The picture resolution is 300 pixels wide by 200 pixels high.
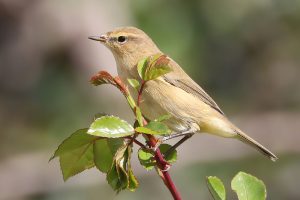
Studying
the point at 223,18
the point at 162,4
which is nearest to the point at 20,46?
the point at 162,4

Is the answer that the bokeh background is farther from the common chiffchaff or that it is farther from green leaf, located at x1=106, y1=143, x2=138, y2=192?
green leaf, located at x1=106, y1=143, x2=138, y2=192

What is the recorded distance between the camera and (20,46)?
335 inches

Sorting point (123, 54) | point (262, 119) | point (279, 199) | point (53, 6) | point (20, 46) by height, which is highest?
point (123, 54)

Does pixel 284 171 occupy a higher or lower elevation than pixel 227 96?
lower

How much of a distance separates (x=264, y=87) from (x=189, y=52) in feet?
5.45

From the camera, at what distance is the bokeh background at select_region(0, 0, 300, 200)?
7570 mm

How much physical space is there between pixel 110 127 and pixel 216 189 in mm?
427

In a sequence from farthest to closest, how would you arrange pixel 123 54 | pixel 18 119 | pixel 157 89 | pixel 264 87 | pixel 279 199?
pixel 264 87
pixel 18 119
pixel 279 199
pixel 123 54
pixel 157 89

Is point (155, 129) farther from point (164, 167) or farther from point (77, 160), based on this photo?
point (77, 160)

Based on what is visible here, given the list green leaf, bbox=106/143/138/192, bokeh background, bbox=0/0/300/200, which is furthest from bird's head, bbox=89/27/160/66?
bokeh background, bbox=0/0/300/200

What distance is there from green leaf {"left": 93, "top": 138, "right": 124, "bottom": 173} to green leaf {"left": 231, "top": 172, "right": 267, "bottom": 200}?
0.43 meters

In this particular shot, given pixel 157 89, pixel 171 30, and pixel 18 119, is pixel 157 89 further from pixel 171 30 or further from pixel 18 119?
pixel 18 119

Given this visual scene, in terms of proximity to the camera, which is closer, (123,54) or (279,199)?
(123,54)

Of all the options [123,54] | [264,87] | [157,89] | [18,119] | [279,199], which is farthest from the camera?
[264,87]
